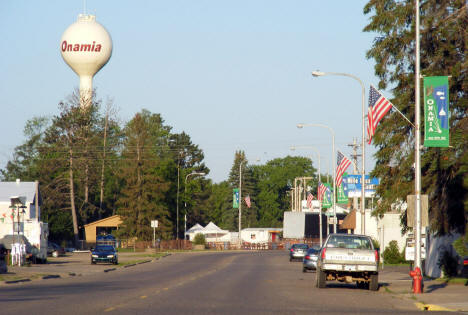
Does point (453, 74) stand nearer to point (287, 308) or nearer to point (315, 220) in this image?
point (287, 308)

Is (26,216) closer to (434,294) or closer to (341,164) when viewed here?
(341,164)

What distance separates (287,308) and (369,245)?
363 inches

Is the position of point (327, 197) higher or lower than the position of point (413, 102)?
lower

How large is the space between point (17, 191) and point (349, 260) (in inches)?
2028

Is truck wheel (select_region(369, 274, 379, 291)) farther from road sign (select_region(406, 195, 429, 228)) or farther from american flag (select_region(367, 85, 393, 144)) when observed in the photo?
american flag (select_region(367, 85, 393, 144))

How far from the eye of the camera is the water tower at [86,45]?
286 feet

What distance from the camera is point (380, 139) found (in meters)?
33.0

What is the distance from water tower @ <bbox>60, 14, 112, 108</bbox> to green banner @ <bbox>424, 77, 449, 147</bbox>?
67461mm

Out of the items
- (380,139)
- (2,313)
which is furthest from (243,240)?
(2,313)

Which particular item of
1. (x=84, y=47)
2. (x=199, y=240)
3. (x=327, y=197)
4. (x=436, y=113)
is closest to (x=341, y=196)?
(x=327, y=197)

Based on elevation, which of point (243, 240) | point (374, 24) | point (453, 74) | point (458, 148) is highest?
point (374, 24)

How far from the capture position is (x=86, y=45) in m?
87.3

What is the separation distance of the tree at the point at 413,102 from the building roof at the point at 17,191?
43970 millimetres

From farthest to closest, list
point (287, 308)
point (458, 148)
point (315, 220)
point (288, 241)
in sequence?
point (288, 241) < point (315, 220) < point (458, 148) < point (287, 308)
